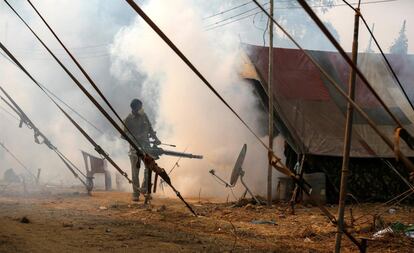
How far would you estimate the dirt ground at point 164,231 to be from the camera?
15.9 feet

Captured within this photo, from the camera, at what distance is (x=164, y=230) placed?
604 cm

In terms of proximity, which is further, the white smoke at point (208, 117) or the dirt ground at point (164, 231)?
the white smoke at point (208, 117)

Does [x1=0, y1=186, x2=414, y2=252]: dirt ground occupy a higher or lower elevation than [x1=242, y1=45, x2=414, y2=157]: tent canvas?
lower

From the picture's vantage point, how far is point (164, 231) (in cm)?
595

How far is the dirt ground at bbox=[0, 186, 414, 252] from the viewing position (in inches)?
191

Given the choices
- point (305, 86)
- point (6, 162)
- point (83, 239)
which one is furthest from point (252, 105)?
point (6, 162)

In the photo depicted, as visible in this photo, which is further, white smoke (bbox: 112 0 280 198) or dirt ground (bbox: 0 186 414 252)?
white smoke (bbox: 112 0 280 198)

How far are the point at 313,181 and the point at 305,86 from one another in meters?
2.49

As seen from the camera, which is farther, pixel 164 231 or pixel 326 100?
pixel 326 100

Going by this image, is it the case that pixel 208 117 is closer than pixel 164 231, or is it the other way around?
pixel 164 231

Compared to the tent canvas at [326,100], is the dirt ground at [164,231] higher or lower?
lower

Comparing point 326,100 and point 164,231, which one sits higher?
point 326,100

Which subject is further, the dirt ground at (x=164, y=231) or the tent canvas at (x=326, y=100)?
the tent canvas at (x=326, y=100)

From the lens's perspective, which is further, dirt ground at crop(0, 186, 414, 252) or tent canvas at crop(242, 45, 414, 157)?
tent canvas at crop(242, 45, 414, 157)
